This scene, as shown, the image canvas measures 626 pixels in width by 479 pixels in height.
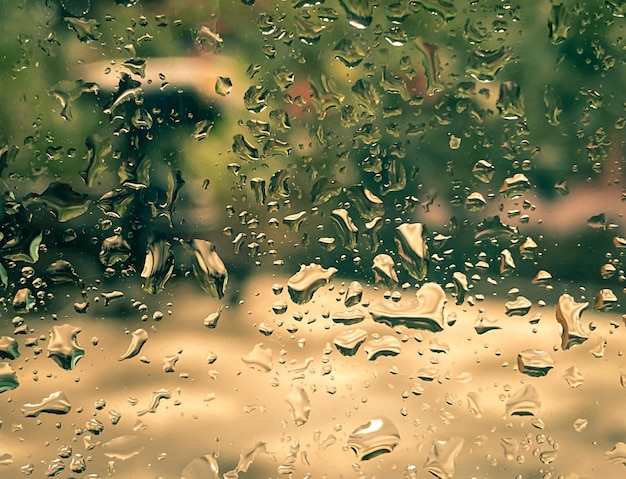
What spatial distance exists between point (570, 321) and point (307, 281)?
22cm

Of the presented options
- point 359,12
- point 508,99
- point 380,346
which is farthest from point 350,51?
point 380,346

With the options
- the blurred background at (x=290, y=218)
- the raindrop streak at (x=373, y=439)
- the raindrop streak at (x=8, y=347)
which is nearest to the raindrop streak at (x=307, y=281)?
the blurred background at (x=290, y=218)

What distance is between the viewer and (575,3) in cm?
62

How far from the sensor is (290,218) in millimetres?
612

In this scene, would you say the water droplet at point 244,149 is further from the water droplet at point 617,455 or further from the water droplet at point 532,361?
the water droplet at point 617,455

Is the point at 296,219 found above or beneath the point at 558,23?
beneath

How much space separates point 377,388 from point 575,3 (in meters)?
0.35

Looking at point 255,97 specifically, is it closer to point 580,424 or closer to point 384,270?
point 384,270

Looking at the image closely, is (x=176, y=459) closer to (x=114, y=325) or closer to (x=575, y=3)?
(x=114, y=325)

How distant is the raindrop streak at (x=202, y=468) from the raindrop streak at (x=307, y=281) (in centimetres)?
14

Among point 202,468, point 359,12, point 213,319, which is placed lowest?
point 202,468

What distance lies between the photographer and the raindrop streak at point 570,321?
2.08ft

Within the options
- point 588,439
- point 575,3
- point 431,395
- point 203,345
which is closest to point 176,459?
point 203,345

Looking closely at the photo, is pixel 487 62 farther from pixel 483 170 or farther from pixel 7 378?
pixel 7 378
